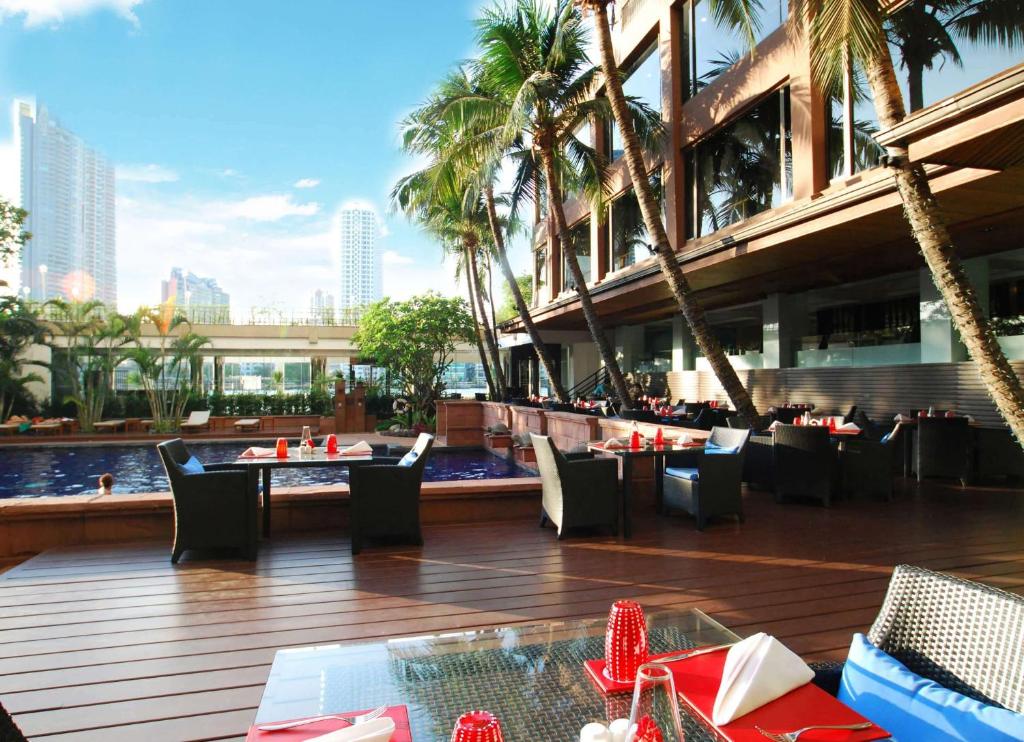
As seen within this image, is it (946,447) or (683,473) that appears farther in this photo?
(946,447)

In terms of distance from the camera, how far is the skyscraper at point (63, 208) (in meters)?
44.1

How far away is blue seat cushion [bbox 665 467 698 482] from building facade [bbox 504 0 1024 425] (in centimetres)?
298

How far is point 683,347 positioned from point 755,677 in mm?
14507

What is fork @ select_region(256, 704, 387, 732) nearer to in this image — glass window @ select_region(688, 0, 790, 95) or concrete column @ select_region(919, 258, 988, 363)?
concrete column @ select_region(919, 258, 988, 363)

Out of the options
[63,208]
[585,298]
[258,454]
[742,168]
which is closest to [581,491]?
[258,454]

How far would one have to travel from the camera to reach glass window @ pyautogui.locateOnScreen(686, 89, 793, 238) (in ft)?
30.1

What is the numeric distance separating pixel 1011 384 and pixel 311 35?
2024 centimetres

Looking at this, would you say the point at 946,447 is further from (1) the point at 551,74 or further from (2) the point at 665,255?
(1) the point at 551,74

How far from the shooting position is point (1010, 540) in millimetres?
4746

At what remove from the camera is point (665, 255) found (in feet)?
25.9

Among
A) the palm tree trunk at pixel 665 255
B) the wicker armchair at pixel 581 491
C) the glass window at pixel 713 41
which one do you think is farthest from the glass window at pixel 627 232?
the wicker armchair at pixel 581 491

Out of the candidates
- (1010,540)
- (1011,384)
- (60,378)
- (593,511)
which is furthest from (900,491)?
(60,378)

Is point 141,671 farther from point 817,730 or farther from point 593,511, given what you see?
point 593,511

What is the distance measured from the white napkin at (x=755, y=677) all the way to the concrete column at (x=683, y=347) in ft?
45.8
